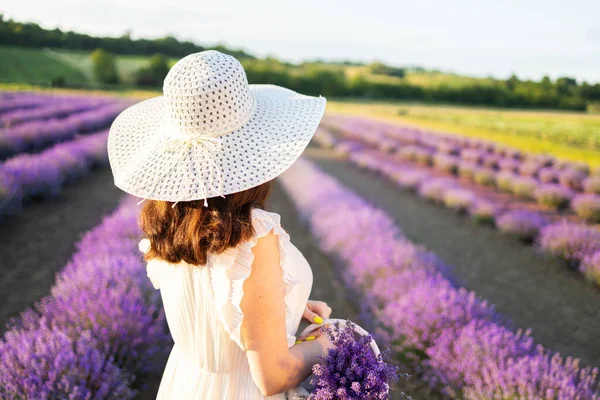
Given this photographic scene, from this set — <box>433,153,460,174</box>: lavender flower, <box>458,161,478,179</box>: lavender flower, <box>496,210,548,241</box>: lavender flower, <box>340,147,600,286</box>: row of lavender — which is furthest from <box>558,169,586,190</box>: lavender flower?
<box>433,153,460,174</box>: lavender flower

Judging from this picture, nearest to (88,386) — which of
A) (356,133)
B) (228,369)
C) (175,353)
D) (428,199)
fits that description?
(175,353)

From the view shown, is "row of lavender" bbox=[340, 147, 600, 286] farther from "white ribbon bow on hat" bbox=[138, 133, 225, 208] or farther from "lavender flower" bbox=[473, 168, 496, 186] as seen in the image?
"white ribbon bow on hat" bbox=[138, 133, 225, 208]

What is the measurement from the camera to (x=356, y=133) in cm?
2047

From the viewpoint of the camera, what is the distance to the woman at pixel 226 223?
1100mm

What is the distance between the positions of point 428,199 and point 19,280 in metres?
7.12

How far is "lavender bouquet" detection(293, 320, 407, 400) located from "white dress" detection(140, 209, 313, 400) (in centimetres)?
15

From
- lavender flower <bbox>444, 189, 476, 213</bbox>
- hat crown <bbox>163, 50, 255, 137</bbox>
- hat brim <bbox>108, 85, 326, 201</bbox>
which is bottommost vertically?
lavender flower <bbox>444, 189, 476, 213</bbox>

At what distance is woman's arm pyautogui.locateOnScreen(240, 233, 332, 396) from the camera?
3.53 ft

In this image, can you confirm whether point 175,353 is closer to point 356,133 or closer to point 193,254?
point 193,254

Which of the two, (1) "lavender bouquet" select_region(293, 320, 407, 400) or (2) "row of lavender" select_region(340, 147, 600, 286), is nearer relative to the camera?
(1) "lavender bouquet" select_region(293, 320, 407, 400)

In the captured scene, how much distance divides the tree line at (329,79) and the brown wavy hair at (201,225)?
5.23 metres

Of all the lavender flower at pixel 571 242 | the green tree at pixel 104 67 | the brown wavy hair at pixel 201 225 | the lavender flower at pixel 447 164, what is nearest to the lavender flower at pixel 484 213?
the lavender flower at pixel 571 242

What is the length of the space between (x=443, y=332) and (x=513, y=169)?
787 centimetres

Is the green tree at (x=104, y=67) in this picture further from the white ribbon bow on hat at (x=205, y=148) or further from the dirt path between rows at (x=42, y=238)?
the white ribbon bow on hat at (x=205, y=148)
